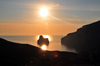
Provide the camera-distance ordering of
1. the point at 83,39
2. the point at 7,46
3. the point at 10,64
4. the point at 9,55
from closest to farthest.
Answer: the point at 10,64 → the point at 9,55 → the point at 7,46 → the point at 83,39

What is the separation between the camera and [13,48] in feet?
147

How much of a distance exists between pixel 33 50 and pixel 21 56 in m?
7.43

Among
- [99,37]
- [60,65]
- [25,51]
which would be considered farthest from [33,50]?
[99,37]

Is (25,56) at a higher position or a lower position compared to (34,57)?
higher

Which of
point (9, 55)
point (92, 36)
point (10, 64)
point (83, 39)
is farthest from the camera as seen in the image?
point (83, 39)

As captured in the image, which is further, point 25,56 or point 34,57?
point 25,56

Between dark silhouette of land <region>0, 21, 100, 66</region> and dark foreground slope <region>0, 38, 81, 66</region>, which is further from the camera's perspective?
dark foreground slope <region>0, 38, 81, 66</region>

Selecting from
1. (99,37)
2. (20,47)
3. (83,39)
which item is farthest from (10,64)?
(83,39)

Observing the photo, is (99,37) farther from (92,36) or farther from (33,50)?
(33,50)

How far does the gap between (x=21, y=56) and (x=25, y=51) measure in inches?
150

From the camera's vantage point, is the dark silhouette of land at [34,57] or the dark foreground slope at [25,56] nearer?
the dark silhouette of land at [34,57]

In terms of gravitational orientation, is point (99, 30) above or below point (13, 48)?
above

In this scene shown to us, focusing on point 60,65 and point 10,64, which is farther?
point 60,65

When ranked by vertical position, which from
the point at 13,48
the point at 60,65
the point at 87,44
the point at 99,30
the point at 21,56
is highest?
the point at 99,30
